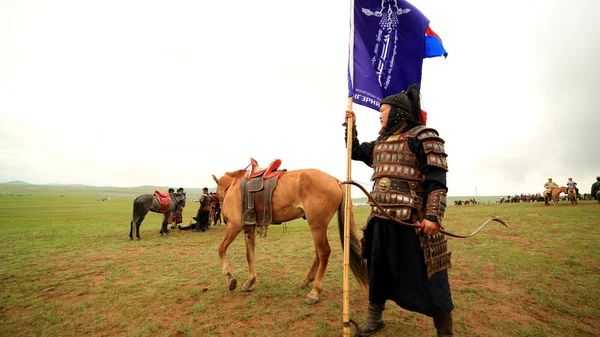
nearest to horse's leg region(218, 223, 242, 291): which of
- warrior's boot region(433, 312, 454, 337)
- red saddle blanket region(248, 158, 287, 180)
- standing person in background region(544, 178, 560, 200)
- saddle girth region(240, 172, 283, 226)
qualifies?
Answer: saddle girth region(240, 172, 283, 226)

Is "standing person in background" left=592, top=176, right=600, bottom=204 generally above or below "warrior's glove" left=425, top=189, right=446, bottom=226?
above

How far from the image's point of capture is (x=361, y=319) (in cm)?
345

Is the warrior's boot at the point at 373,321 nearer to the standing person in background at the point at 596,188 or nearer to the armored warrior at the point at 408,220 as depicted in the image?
the armored warrior at the point at 408,220

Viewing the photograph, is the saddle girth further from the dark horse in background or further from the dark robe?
the dark horse in background

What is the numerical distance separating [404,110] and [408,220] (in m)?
1.24

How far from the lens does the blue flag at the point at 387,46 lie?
11.2 feet

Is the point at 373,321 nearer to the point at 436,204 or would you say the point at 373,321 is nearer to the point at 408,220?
the point at 408,220

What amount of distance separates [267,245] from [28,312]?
5890 millimetres

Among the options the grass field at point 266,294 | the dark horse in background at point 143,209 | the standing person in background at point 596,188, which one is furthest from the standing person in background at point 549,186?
the dark horse in background at point 143,209

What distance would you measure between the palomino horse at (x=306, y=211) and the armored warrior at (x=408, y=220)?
1283 mm

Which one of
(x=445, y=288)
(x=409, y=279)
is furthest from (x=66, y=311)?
(x=445, y=288)

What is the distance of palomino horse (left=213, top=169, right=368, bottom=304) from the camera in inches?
166

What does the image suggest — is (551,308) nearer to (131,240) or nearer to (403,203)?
(403,203)

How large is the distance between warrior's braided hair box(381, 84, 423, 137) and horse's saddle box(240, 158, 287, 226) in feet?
8.48
